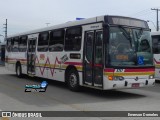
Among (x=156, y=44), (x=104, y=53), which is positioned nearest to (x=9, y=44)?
(x=156, y=44)

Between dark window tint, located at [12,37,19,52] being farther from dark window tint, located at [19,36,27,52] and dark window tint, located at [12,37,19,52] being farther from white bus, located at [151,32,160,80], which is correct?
white bus, located at [151,32,160,80]

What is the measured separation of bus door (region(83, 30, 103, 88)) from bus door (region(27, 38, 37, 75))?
241 inches

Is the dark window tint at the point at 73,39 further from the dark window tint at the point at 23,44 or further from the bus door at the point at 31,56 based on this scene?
the dark window tint at the point at 23,44

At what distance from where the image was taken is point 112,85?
38.0 feet

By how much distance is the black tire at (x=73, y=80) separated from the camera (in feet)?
44.5

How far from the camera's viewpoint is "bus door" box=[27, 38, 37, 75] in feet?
60.8

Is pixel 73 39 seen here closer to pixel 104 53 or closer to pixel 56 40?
pixel 56 40

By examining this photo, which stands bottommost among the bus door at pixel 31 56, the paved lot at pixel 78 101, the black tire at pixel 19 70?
the paved lot at pixel 78 101

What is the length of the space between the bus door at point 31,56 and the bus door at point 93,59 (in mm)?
6115

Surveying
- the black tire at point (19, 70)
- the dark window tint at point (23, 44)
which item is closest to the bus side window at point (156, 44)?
the dark window tint at point (23, 44)

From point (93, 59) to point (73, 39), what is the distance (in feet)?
6.44

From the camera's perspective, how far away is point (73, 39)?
14.0 meters

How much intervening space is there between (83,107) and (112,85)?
6.07 feet

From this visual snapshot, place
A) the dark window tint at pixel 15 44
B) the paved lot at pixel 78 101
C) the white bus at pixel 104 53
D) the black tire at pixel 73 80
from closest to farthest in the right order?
1. the paved lot at pixel 78 101
2. the white bus at pixel 104 53
3. the black tire at pixel 73 80
4. the dark window tint at pixel 15 44
